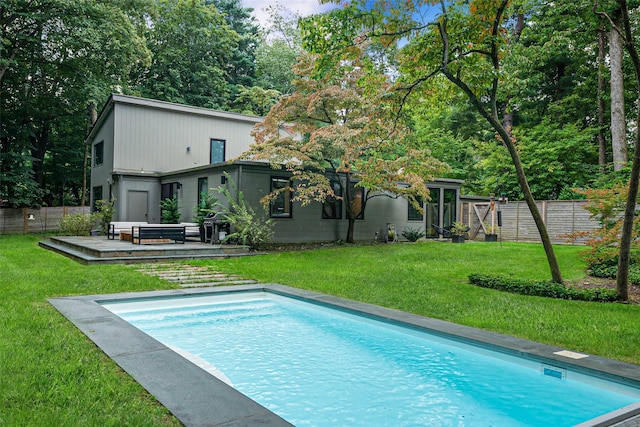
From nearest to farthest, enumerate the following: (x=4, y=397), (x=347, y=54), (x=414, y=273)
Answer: (x=4, y=397)
(x=347, y=54)
(x=414, y=273)

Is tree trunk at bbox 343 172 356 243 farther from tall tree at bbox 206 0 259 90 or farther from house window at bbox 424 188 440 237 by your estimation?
tall tree at bbox 206 0 259 90

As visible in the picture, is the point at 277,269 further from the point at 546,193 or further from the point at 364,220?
the point at 546,193

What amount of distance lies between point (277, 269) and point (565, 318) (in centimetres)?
574

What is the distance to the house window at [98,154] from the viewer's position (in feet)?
64.5

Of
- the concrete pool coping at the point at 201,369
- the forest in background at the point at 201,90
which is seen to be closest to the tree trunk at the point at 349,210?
the forest in background at the point at 201,90

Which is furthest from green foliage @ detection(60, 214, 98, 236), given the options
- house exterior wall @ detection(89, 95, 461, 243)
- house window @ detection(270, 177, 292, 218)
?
house window @ detection(270, 177, 292, 218)

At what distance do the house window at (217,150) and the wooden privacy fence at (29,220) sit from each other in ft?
26.8

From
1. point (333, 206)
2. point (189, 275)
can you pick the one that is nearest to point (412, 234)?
point (333, 206)

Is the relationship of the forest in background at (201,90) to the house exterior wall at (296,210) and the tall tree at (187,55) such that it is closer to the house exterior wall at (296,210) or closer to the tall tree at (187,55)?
the tall tree at (187,55)

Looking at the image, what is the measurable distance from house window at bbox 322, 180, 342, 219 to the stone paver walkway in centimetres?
685

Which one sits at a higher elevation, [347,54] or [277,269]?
[347,54]

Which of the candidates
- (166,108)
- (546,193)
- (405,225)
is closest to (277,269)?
(405,225)

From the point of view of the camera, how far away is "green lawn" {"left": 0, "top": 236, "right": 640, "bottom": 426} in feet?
9.30

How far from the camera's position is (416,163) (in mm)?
14297
